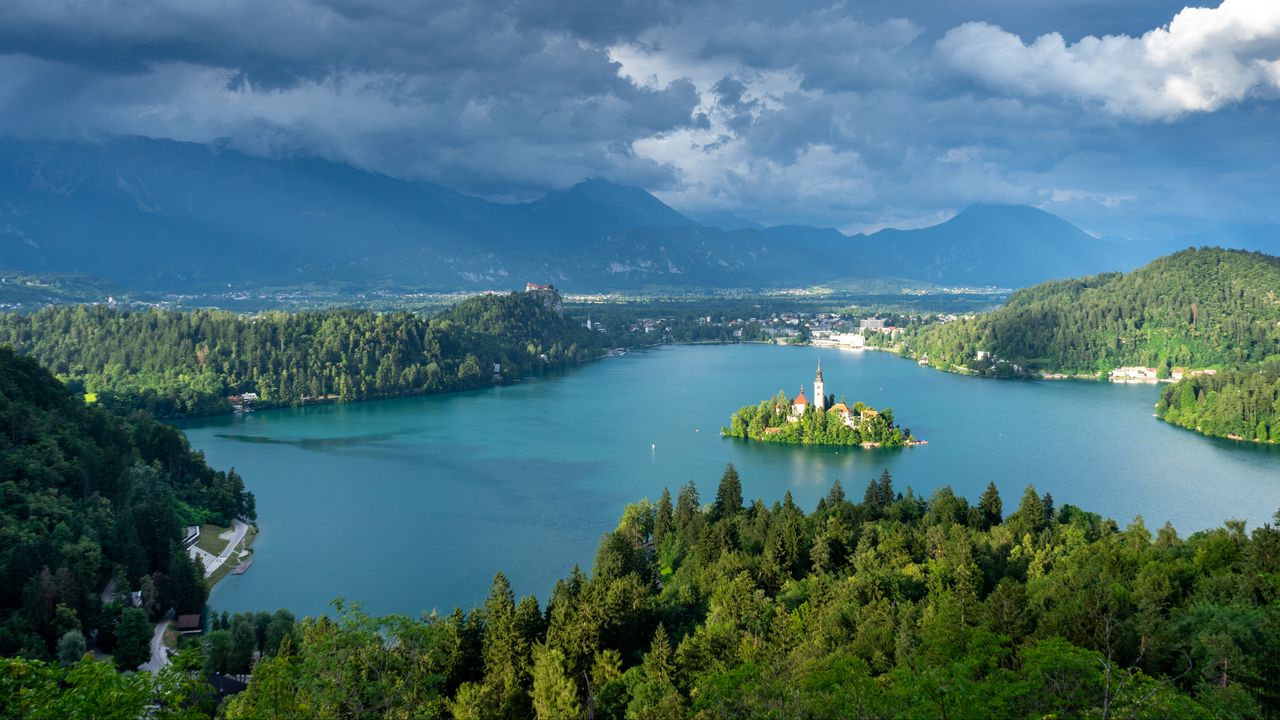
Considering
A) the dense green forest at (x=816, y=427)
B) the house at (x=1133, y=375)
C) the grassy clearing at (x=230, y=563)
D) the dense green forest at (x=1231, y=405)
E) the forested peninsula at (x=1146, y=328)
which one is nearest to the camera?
the grassy clearing at (x=230, y=563)

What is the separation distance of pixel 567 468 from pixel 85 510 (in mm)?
16126

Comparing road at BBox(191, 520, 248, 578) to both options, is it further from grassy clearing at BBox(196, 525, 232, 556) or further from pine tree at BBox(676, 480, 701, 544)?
pine tree at BBox(676, 480, 701, 544)

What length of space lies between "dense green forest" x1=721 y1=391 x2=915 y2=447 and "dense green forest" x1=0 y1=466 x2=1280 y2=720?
17319mm

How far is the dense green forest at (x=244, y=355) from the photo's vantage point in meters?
52.1

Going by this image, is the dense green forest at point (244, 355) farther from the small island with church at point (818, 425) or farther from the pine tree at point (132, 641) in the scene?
the pine tree at point (132, 641)

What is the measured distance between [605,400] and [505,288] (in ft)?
416

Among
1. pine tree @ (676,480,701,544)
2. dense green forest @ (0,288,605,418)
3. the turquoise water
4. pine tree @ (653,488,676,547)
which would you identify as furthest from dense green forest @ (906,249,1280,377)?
pine tree @ (653,488,676,547)

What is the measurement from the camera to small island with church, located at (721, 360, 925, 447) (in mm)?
38812

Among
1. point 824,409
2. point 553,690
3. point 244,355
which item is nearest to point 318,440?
point 244,355

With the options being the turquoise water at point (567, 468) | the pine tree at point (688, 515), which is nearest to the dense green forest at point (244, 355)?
the turquoise water at point (567, 468)

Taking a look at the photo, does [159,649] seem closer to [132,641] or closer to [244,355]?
[132,641]

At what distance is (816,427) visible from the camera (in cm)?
3969

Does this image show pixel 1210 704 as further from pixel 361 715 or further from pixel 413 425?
pixel 413 425

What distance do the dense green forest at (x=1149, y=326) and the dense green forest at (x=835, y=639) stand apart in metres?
49.6
